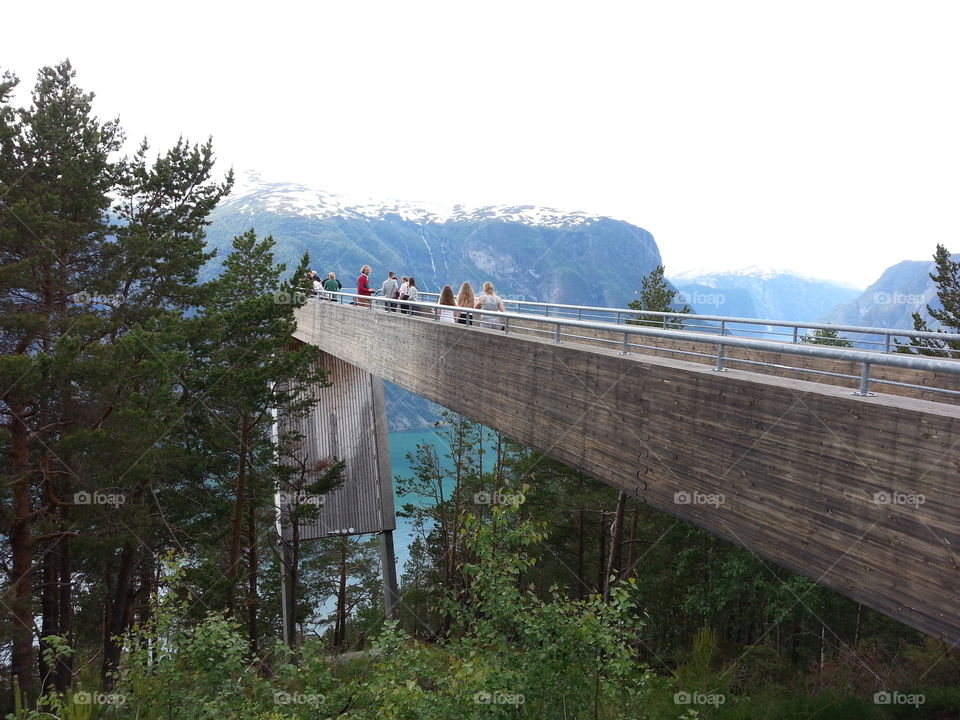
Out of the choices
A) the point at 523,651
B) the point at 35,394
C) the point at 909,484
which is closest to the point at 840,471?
the point at 909,484

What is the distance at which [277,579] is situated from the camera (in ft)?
93.9

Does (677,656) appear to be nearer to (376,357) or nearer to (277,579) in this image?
(376,357)

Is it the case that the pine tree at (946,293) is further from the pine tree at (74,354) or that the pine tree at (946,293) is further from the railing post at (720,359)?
the pine tree at (74,354)

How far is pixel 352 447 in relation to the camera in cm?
2130

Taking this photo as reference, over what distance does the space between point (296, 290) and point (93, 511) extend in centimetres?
635
